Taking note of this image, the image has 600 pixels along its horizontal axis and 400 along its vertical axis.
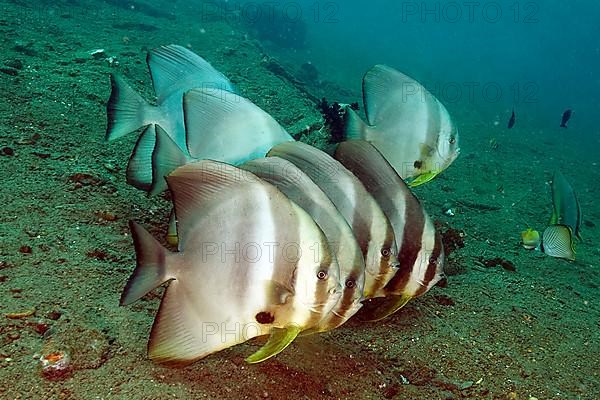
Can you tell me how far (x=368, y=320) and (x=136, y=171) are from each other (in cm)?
205

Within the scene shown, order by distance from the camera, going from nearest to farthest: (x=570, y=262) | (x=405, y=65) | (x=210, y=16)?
(x=570, y=262) → (x=210, y=16) → (x=405, y=65)

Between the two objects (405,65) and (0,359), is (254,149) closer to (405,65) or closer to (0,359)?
(0,359)

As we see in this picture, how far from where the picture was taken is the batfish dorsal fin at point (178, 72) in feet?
12.3

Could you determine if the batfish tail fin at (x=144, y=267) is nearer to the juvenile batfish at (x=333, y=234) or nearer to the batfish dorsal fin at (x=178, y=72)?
the juvenile batfish at (x=333, y=234)

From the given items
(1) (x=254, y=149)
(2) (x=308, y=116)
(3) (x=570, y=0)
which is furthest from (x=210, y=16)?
(3) (x=570, y=0)

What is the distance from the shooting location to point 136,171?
11.5 ft

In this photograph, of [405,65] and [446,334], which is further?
[405,65]

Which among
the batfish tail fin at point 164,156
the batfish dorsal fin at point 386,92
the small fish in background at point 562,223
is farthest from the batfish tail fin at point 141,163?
the small fish in background at point 562,223

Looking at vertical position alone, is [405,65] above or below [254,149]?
below

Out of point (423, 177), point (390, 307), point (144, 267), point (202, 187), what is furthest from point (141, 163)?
point (423, 177)

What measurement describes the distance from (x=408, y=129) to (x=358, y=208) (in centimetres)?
145

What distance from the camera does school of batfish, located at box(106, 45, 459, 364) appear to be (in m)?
2.02

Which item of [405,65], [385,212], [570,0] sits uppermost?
[570,0]

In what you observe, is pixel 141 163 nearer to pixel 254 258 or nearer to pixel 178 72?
pixel 178 72
